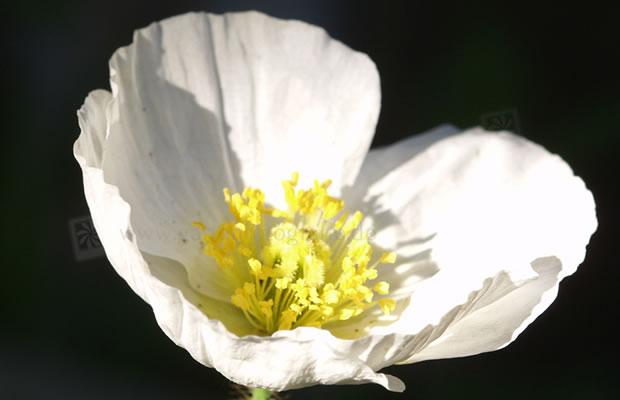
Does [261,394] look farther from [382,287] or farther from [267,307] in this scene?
[382,287]

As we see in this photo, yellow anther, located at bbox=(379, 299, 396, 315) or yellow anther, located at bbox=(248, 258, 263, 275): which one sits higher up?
yellow anther, located at bbox=(248, 258, 263, 275)

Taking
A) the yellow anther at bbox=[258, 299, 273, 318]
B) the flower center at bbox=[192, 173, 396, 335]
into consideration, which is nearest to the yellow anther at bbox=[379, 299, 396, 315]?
the flower center at bbox=[192, 173, 396, 335]

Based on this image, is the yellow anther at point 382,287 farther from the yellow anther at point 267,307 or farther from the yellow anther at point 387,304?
the yellow anther at point 267,307

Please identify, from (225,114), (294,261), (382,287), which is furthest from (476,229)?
(225,114)

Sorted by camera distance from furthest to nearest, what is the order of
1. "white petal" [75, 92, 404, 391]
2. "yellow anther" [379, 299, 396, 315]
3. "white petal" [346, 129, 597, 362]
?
"yellow anther" [379, 299, 396, 315] < "white petal" [346, 129, 597, 362] < "white petal" [75, 92, 404, 391]

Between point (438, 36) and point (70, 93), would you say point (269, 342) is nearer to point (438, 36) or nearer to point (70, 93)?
point (70, 93)

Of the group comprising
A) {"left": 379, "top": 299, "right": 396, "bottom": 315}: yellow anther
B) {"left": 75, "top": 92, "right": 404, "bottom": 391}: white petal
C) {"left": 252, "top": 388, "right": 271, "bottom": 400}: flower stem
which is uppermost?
{"left": 75, "top": 92, "right": 404, "bottom": 391}: white petal

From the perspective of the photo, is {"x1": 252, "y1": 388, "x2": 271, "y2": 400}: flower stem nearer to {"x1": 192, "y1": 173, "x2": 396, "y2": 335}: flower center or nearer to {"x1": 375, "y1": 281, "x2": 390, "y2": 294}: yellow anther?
{"x1": 192, "y1": 173, "x2": 396, "y2": 335}: flower center

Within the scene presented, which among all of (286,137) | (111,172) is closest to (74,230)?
(111,172)
